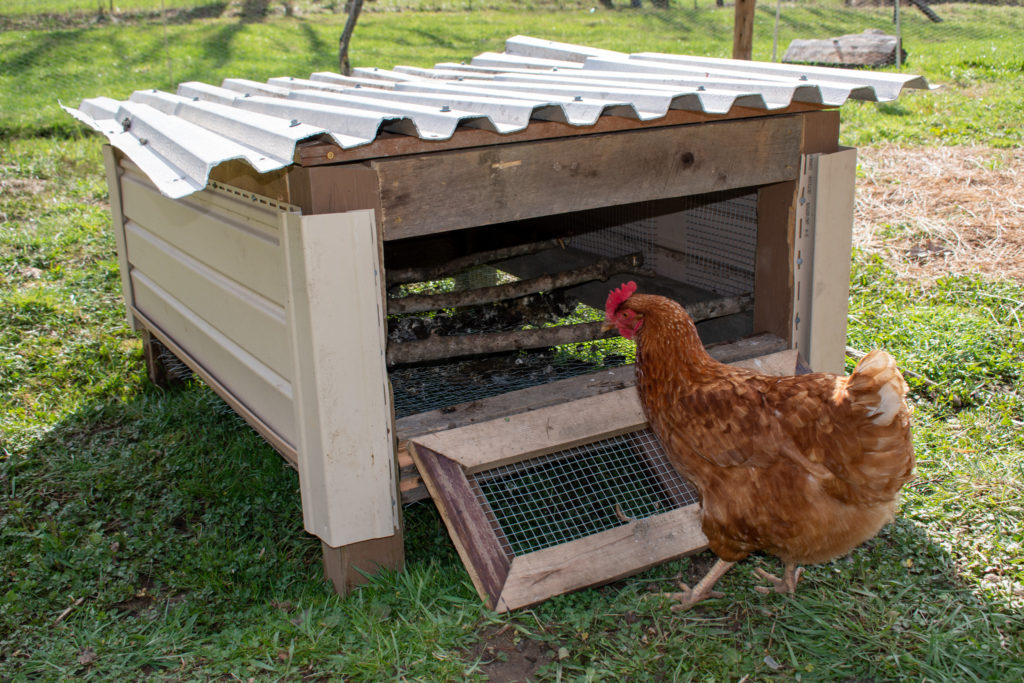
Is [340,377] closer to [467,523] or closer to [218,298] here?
[467,523]

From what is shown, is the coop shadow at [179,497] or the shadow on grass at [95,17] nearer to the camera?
the coop shadow at [179,497]

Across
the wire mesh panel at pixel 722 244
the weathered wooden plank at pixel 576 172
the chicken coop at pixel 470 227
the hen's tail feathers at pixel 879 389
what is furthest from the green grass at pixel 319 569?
the weathered wooden plank at pixel 576 172

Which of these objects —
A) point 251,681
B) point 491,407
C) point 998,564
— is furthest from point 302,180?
point 998,564

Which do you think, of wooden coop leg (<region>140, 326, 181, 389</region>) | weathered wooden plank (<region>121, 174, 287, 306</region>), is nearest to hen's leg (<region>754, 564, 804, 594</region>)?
weathered wooden plank (<region>121, 174, 287, 306</region>)

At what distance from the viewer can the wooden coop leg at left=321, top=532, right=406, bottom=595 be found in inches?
104

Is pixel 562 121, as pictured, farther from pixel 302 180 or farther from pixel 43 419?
pixel 43 419

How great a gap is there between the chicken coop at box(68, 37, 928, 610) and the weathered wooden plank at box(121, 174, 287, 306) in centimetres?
1

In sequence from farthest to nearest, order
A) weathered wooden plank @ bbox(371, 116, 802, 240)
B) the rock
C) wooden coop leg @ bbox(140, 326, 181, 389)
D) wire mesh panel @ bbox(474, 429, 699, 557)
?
the rock < wooden coop leg @ bbox(140, 326, 181, 389) < wire mesh panel @ bbox(474, 429, 699, 557) < weathered wooden plank @ bbox(371, 116, 802, 240)

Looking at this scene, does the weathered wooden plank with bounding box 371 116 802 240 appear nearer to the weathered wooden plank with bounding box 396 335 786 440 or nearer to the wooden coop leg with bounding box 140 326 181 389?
the weathered wooden plank with bounding box 396 335 786 440

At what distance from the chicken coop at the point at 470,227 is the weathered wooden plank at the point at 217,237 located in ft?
0.04

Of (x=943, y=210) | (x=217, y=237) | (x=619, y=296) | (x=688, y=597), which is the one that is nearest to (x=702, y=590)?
(x=688, y=597)

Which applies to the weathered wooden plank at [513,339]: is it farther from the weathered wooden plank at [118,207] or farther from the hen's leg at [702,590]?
the weathered wooden plank at [118,207]

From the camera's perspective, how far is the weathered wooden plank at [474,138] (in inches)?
86.9

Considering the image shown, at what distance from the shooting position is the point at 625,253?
4.26m
